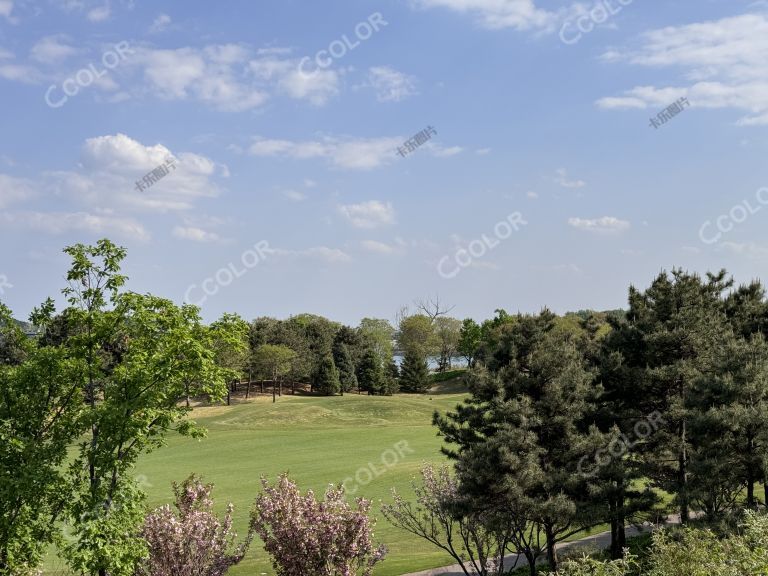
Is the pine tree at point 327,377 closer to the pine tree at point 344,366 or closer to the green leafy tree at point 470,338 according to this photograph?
the pine tree at point 344,366

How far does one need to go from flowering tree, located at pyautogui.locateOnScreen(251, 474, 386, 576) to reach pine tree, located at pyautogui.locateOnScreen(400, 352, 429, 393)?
87091 millimetres

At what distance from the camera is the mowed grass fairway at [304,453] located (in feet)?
93.8

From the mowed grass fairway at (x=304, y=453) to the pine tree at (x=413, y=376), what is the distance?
11.3 meters

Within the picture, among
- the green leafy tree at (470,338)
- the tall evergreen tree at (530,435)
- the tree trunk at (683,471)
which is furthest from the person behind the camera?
the green leafy tree at (470,338)

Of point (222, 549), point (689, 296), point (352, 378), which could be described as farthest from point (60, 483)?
point (352, 378)

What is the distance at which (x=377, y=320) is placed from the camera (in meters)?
144

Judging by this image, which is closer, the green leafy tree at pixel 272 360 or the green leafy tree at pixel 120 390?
the green leafy tree at pixel 120 390

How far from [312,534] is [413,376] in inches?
3455

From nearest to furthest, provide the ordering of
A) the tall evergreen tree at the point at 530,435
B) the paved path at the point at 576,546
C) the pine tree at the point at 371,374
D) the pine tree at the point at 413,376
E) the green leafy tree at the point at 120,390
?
the green leafy tree at the point at 120,390 < the tall evergreen tree at the point at 530,435 < the paved path at the point at 576,546 < the pine tree at the point at 371,374 < the pine tree at the point at 413,376

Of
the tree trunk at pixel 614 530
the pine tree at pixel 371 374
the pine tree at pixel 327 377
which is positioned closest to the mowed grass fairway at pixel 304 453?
the pine tree at pixel 327 377

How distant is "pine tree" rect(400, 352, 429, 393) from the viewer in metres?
102

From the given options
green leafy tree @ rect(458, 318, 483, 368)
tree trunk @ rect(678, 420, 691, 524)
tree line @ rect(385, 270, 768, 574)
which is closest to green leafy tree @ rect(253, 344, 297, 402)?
green leafy tree @ rect(458, 318, 483, 368)

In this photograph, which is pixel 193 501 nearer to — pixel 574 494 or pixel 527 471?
pixel 527 471

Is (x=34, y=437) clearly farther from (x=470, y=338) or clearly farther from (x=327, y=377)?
(x=470, y=338)
